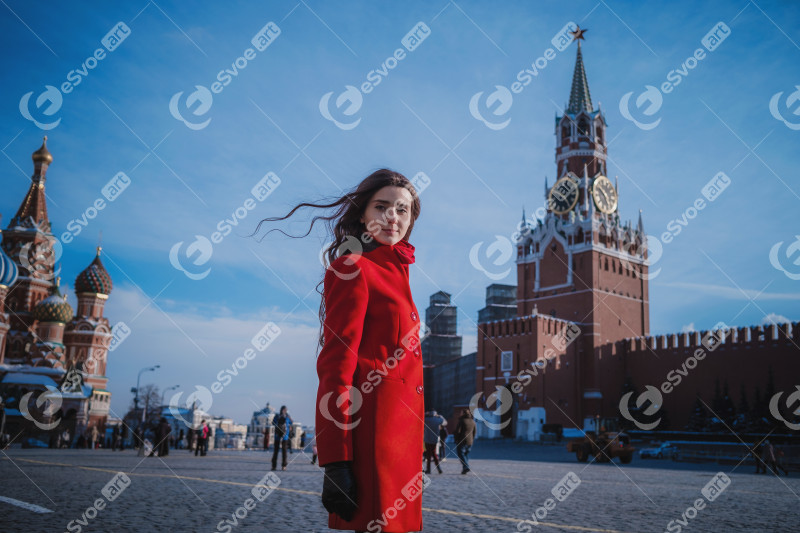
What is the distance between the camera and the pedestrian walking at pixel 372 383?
7.27 ft

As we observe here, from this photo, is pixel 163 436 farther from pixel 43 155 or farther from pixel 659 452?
pixel 43 155

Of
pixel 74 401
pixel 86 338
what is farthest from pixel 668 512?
pixel 86 338

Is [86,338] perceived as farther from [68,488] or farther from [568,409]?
[68,488]

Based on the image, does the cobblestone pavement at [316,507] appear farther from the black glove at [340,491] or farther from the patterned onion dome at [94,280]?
the patterned onion dome at [94,280]

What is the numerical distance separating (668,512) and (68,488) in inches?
270

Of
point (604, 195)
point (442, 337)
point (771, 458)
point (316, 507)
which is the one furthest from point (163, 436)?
point (442, 337)

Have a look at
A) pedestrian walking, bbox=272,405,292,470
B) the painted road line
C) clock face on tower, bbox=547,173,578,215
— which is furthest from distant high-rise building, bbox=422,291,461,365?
the painted road line

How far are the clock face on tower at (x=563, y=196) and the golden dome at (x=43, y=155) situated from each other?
41691 mm

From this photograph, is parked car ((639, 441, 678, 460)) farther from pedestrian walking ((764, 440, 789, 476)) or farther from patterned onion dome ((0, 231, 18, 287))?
patterned onion dome ((0, 231, 18, 287))

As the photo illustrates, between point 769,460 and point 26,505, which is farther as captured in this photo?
point 769,460

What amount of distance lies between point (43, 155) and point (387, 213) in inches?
2245

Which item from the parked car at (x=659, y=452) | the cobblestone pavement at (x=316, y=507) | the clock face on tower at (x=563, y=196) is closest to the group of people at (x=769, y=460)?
the cobblestone pavement at (x=316, y=507)

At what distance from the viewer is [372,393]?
233 centimetres

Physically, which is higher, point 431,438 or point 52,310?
point 52,310
